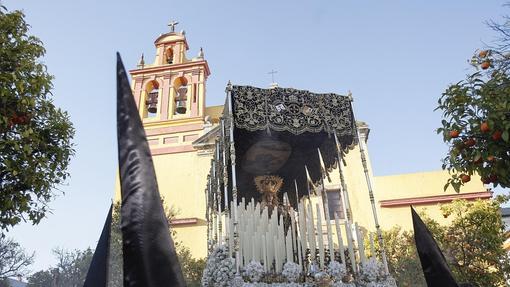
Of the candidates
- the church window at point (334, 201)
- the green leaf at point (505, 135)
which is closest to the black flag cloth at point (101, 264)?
the green leaf at point (505, 135)

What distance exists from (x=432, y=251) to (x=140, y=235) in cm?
272

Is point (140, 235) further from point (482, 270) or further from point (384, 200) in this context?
point (384, 200)

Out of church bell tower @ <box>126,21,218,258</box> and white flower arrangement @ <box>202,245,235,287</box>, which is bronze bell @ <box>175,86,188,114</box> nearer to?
church bell tower @ <box>126,21,218,258</box>

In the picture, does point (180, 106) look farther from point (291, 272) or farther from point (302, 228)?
point (291, 272)

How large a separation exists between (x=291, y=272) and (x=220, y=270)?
1.11 metres

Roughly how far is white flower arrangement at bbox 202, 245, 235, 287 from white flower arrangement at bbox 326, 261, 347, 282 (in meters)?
1.59

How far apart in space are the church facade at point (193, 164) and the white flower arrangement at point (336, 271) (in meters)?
12.8

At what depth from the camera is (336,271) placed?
241 inches

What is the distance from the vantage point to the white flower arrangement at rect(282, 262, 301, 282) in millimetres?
5988

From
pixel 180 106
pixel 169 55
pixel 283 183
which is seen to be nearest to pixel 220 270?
pixel 283 183

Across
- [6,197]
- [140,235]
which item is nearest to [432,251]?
[140,235]

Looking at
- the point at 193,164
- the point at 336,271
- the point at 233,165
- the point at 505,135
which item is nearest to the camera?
the point at 505,135

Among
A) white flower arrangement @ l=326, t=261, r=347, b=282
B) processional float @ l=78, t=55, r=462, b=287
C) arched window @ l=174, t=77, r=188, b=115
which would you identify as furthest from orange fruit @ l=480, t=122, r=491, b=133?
arched window @ l=174, t=77, r=188, b=115

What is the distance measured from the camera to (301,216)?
7.29m
